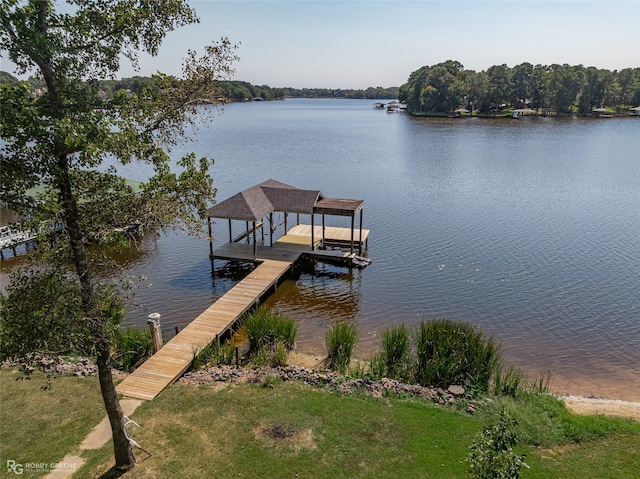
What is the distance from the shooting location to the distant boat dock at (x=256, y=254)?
39.1 ft

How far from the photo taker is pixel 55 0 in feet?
17.4

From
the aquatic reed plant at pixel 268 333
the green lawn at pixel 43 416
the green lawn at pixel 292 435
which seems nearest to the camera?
the green lawn at pixel 292 435

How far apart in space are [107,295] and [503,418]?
587cm

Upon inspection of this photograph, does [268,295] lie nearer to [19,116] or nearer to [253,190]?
[253,190]

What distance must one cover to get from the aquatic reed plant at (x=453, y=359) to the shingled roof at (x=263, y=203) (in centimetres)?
1053

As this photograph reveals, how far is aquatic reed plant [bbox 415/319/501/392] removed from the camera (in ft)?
36.6

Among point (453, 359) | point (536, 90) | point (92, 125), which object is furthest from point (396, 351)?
point (536, 90)

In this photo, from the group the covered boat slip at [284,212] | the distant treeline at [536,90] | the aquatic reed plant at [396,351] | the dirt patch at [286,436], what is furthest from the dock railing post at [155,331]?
the distant treeline at [536,90]

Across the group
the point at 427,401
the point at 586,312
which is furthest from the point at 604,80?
the point at 427,401

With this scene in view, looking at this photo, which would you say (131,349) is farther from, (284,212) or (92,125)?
(284,212)

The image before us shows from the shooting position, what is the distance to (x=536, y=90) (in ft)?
338

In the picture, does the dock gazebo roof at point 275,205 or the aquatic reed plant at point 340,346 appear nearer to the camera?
the aquatic reed plant at point 340,346

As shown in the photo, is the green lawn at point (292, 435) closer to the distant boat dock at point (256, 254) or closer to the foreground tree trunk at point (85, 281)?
the distant boat dock at point (256, 254)

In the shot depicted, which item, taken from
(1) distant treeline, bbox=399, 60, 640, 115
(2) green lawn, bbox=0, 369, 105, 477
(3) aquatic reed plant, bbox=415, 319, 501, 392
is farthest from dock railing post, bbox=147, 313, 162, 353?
(1) distant treeline, bbox=399, 60, 640, 115
